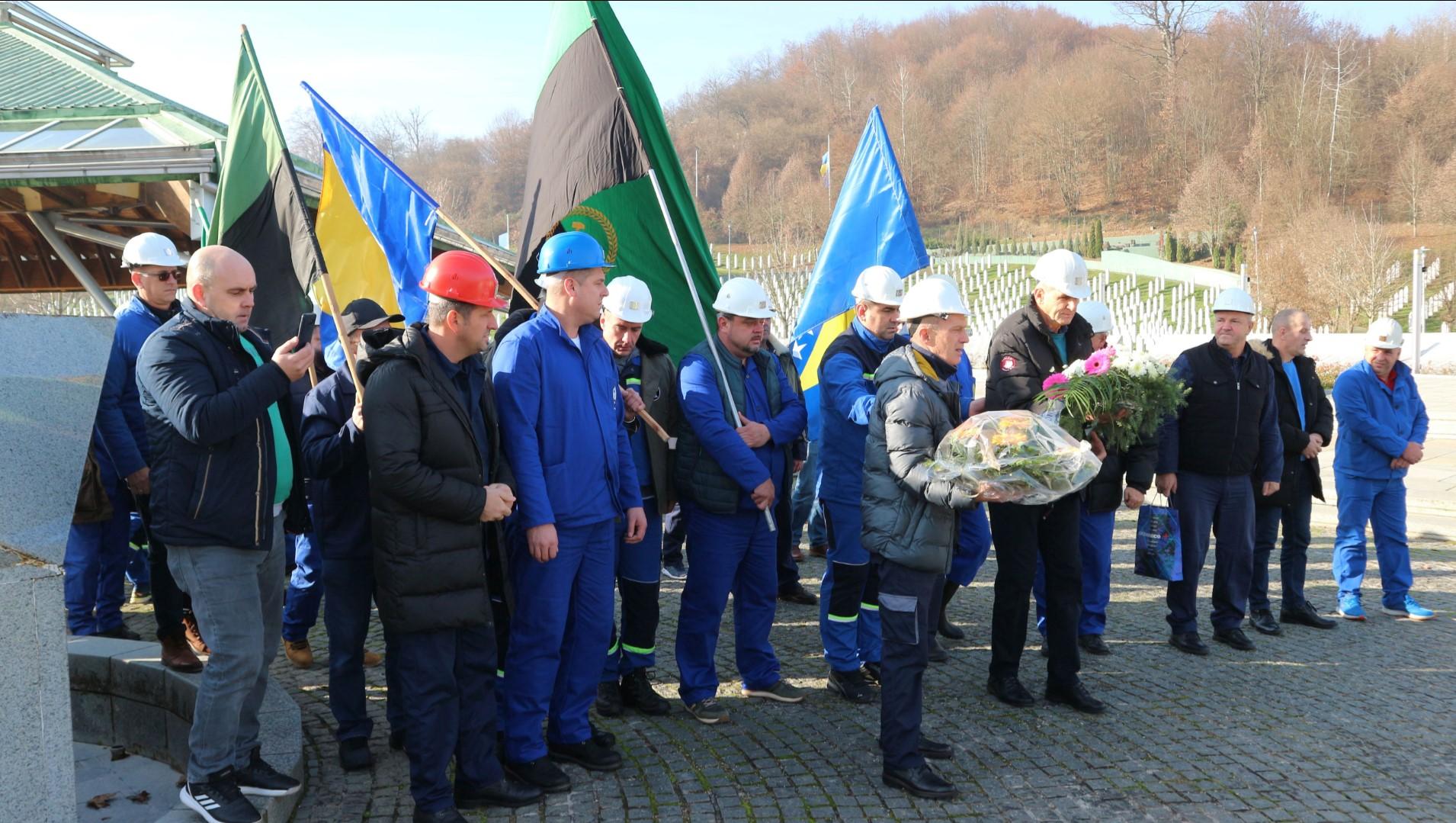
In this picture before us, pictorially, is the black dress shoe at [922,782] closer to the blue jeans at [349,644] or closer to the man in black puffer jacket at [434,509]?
the man in black puffer jacket at [434,509]

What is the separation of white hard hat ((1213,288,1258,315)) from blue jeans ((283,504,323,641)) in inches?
217

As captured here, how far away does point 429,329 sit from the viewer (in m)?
3.97

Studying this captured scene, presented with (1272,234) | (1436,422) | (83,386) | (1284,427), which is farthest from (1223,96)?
(83,386)

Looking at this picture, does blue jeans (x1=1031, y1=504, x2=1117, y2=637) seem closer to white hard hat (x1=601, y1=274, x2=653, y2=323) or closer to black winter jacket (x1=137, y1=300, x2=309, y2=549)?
white hard hat (x1=601, y1=274, x2=653, y2=323)

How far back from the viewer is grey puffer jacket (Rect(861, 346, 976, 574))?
4.36 m

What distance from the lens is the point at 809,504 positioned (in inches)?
356

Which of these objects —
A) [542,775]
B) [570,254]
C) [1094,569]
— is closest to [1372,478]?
[1094,569]

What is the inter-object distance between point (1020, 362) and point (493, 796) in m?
3.31

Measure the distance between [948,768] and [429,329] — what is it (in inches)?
110

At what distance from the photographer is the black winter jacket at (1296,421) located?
7.26 m

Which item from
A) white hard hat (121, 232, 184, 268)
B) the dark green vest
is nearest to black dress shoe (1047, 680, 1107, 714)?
the dark green vest

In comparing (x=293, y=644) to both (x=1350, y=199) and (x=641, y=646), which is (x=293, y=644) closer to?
(x=641, y=646)

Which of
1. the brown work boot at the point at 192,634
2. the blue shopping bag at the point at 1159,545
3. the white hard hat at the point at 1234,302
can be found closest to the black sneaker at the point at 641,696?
the brown work boot at the point at 192,634

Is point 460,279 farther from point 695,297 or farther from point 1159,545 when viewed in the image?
point 1159,545
